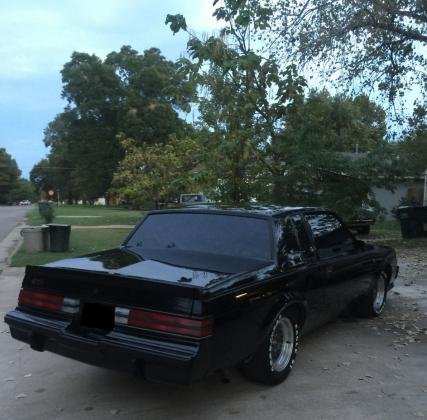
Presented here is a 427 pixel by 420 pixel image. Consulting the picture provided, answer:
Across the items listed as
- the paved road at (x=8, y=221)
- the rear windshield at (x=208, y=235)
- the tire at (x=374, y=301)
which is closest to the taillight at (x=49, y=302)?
the rear windshield at (x=208, y=235)

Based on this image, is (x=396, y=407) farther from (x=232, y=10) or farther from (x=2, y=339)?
(x=232, y=10)

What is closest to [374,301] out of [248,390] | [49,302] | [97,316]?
[248,390]

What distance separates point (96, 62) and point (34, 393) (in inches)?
2170

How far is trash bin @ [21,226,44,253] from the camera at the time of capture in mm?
13383

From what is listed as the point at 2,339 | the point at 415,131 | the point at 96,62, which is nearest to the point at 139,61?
the point at 96,62

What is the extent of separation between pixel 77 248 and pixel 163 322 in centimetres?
1115

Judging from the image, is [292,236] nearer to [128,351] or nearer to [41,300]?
[128,351]

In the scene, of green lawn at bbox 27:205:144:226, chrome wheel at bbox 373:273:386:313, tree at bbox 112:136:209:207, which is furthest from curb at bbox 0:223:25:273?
tree at bbox 112:136:209:207

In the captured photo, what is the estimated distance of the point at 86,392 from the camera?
14.6 feet

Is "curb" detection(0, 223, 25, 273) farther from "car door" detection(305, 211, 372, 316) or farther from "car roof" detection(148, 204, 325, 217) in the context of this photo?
"car door" detection(305, 211, 372, 316)

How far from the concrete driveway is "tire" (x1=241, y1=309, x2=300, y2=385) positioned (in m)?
0.11

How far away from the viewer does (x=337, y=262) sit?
5676 millimetres

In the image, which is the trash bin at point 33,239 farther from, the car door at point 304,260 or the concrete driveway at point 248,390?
the car door at point 304,260

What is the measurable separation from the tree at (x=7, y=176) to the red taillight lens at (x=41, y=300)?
4880 inches
